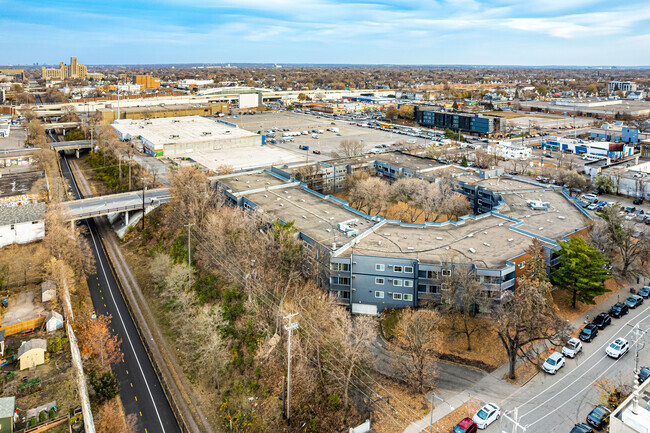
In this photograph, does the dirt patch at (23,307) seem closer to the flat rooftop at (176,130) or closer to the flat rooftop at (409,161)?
the flat rooftop at (409,161)

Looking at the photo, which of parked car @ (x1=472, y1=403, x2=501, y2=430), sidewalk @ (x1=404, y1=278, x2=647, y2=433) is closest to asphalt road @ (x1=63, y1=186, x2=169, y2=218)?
sidewalk @ (x1=404, y1=278, x2=647, y2=433)

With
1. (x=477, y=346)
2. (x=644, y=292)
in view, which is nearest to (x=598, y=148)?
(x=644, y=292)

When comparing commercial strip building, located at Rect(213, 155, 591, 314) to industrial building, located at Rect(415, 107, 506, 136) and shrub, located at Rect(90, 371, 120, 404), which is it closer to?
shrub, located at Rect(90, 371, 120, 404)

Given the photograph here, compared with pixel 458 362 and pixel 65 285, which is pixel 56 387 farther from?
pixel 458 362

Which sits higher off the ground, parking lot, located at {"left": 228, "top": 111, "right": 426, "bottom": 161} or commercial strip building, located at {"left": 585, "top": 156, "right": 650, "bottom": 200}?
parking lot, located at {"left": 228, "top": 111, "right": 426, "bottom": 161}

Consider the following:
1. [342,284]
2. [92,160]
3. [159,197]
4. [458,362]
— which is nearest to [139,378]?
[342,284]

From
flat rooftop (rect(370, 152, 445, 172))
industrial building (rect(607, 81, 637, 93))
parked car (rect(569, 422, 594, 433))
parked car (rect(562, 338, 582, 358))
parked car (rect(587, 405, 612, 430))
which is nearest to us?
parked car (rect(569, 422, 594, 433))

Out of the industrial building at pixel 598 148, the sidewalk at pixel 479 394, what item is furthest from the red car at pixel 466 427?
the industrial building at pixel 598 148
